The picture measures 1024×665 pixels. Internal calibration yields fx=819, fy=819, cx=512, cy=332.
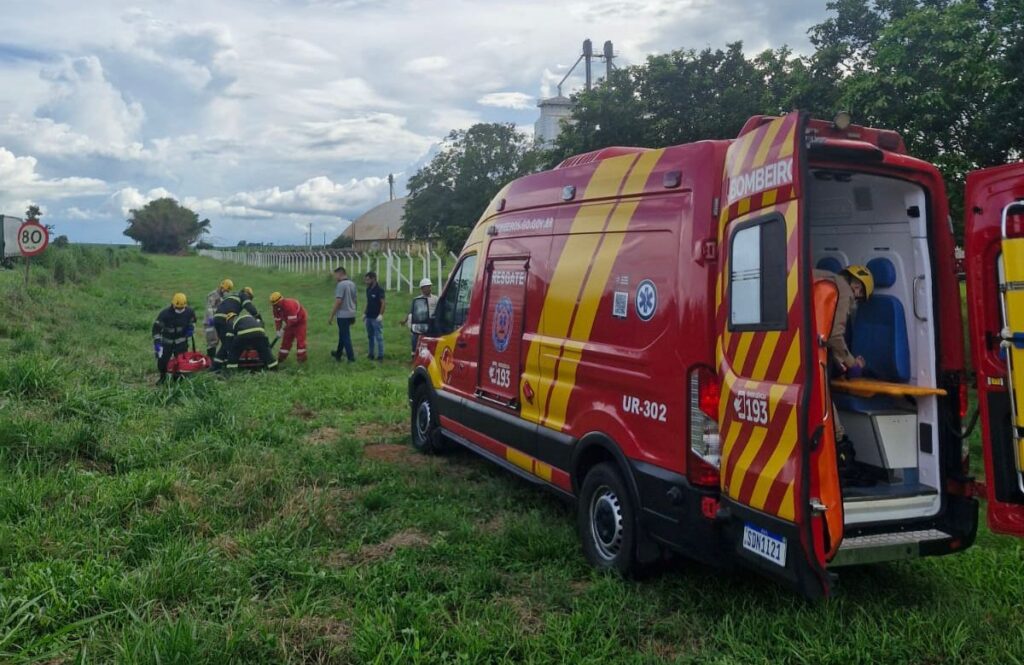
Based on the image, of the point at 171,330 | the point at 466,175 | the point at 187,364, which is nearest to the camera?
the point at 171,330

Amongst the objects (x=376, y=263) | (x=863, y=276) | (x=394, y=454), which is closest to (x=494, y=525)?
(x=394, y=454)

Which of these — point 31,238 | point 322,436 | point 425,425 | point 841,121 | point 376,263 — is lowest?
point 322,436

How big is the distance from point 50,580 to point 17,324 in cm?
1161

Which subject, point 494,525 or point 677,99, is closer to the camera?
point 494,525

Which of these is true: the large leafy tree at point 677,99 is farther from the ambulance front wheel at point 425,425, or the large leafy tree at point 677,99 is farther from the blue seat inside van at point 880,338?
the blue seat inside van at point 880,338

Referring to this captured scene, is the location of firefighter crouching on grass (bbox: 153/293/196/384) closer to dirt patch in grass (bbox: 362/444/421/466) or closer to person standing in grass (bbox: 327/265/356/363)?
person standing in grass (bbox: 327/265/356/363)

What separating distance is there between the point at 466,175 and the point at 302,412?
22999 mm

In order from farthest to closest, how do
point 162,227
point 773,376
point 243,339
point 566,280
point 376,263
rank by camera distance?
1. point 162,227
2. point 376,263
3. point 243,339
4. point 566,280
5. point 773,376

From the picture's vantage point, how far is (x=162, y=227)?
3797 inches

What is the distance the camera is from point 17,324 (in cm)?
1413

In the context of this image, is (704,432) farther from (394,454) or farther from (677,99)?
(677,99)

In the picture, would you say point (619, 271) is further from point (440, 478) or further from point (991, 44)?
point (991, 44)

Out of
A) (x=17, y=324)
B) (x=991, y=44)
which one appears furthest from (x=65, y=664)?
(x=17, y=324)

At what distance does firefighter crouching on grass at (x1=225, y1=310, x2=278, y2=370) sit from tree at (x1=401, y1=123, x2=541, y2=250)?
18.9m
